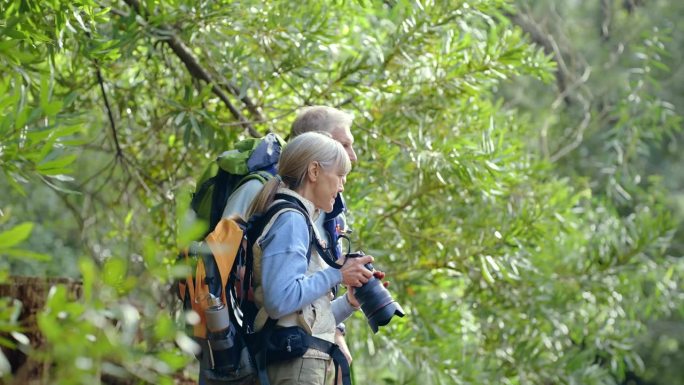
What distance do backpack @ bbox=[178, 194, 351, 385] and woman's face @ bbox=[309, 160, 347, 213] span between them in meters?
0.08

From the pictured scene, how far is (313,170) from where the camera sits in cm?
356

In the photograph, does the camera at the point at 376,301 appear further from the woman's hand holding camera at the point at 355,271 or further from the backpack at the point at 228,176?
the backpack at the point at 228,176

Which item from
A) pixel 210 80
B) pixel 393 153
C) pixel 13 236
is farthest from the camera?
pixel 393 153

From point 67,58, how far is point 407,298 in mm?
2386

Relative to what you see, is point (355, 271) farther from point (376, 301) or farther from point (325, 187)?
point (325, 187)

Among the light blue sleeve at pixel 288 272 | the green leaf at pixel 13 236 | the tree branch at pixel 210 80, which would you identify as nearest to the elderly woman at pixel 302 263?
the light blue sleeve at pixel 288 272

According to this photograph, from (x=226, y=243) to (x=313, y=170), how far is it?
0.36 meters

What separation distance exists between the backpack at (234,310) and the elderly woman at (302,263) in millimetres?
27

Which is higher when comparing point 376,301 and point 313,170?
point 313,170

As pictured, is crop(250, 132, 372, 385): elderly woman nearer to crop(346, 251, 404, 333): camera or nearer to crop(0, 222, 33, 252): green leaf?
crop(346, 251, 404, 333): camera

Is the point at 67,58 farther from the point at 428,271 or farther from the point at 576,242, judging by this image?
the point at 576,242

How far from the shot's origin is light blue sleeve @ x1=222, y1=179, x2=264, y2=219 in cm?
370

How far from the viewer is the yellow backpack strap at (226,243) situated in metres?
3.42

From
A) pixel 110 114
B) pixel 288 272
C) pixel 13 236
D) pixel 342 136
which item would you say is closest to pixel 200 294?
pixel 288 272
